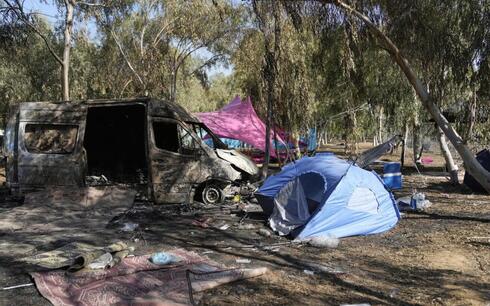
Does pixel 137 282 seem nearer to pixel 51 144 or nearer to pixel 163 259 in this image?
pixel 163 259

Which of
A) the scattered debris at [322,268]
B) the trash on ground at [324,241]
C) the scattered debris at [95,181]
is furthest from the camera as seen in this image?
the scattered debris at [95,181]

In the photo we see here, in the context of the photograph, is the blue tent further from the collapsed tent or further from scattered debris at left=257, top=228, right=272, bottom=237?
the collapsed tent

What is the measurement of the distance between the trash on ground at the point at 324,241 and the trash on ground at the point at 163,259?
2.34m

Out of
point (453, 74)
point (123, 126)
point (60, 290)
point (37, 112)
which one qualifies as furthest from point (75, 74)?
point (60, 290)

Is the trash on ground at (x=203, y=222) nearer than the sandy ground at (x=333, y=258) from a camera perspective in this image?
No

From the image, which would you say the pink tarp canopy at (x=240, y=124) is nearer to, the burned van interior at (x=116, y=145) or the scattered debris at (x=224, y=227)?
the burned van interior at (x=116, y=145)

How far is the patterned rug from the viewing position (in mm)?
5182

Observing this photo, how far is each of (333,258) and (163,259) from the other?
2.42 metres

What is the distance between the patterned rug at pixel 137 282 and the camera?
204 inches

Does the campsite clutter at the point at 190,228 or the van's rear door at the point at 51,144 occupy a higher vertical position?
the van's rear door at the point at 51,144

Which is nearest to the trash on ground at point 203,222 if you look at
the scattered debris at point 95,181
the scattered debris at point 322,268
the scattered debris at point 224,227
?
the scattered debris at point 224,227

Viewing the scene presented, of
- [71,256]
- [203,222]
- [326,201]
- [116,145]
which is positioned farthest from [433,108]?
[116,145]

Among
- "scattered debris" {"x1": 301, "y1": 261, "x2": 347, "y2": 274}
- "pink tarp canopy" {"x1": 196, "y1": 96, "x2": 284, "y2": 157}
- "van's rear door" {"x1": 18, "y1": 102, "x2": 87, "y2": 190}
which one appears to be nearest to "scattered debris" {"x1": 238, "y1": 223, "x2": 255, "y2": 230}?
"scattered debris" {"x1": 301, "y1": 261, "x2": 347, "y2": 274}

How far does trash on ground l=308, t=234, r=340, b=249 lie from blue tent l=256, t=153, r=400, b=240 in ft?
0.87
